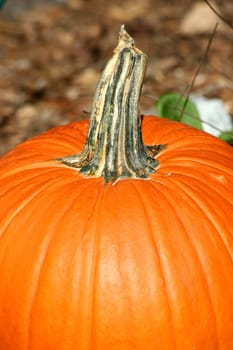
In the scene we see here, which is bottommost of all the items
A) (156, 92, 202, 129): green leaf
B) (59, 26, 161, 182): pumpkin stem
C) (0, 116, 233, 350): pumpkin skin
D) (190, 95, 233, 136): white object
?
(0, 116, 233, 350): pumpkin skin

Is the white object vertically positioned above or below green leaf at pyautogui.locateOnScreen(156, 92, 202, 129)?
above

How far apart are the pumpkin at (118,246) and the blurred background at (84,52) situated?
2056mm

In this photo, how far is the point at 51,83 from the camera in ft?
17.6

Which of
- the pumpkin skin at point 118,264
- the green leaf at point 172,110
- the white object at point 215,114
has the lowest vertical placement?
the pumpkin skin at point 118,264

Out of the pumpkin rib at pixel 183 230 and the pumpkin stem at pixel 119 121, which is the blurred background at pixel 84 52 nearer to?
the pumpkin stem at pixel 119 121

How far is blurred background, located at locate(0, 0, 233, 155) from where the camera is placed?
16.3 feet

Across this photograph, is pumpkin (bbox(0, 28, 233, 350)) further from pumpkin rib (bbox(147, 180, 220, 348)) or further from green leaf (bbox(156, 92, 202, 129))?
green leaf (bbox(156, 92, 202, 129))

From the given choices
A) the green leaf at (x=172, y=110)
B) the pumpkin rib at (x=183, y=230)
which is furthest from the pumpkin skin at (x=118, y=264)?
the green leaf at (x=172, y=110)

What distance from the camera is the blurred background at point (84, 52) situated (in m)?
4.97

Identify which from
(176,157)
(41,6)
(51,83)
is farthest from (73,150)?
(41,6)

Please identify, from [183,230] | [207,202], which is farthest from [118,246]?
[207,202]

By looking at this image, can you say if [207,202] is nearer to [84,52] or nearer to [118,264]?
[118,264]

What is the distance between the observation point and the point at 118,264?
219cm

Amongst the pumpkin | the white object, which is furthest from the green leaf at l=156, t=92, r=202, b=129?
the pumpkin
